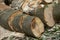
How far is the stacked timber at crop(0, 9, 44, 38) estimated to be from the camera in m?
3.17

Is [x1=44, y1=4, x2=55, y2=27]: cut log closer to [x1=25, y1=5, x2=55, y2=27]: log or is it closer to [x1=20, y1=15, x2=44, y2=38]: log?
[x1=25, y1=5, x2=55, y2=27]: log

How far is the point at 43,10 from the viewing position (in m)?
3.33

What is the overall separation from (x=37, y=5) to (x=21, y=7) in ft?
1.23

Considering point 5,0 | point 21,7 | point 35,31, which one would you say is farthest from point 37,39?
point 5,0

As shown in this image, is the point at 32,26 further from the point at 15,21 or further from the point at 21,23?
the point at 15,21

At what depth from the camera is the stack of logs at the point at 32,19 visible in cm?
319

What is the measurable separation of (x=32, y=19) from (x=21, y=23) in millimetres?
226

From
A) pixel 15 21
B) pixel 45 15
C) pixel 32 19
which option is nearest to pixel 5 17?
pixel 15 21

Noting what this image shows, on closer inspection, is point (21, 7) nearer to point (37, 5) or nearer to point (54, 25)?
point (37, 5)

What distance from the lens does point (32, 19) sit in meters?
3.17

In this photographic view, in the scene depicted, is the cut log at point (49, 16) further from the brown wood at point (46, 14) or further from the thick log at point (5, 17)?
the thick log at point (5, 17)

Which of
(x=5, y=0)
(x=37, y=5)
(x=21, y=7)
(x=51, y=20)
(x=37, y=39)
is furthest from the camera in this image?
(x=5, y=0)

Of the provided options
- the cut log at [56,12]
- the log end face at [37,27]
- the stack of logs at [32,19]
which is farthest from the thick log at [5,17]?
the cut log at [56,12]

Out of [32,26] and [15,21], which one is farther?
[15,21]
